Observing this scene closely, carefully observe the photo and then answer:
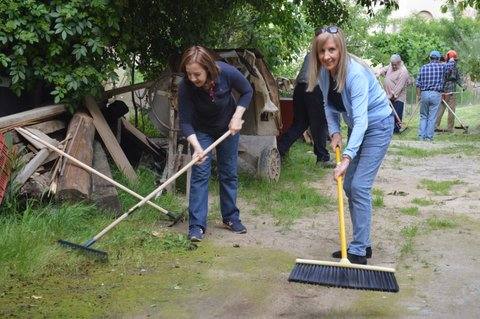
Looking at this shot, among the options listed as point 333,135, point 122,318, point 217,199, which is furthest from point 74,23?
point 122,318

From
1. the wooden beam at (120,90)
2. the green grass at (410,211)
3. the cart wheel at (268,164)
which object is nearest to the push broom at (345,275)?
the green grass at (410,211)

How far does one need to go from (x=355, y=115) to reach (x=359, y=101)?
101 millimetres

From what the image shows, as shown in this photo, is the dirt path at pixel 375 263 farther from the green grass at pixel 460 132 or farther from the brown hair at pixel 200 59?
the green grass at pixel 460 132

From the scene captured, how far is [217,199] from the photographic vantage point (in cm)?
689

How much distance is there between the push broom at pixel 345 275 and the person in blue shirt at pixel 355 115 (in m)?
0.65

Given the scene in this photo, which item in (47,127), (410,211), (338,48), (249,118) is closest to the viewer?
(338,48)

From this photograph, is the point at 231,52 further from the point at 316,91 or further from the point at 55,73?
the point at 55,73

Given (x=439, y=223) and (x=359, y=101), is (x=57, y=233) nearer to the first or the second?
(x=359, y=101)

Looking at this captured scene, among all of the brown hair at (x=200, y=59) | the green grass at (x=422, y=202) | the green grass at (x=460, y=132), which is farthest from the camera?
the green grass at (x=460, y=132)

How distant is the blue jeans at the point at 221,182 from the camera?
5395 mm

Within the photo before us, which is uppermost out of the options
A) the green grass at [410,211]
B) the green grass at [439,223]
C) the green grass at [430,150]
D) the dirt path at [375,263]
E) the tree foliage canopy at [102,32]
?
the tree foliage canopy at [102,32]

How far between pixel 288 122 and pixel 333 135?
5.06m

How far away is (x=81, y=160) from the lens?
19.8 ft

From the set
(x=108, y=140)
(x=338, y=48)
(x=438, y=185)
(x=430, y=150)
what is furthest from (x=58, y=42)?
(x=430, y=150)
